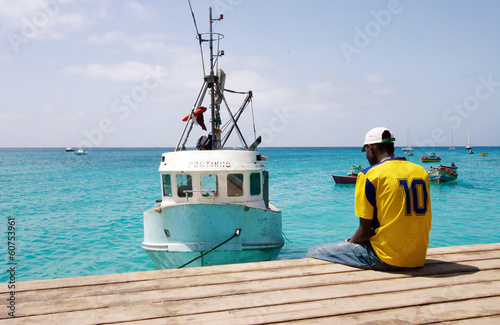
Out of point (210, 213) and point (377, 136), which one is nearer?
point (377, 136)

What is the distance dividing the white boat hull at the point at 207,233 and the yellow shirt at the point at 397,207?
452 cm

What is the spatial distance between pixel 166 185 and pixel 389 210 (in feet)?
22.8

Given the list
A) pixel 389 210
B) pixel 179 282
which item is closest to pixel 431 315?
pixel 389 210

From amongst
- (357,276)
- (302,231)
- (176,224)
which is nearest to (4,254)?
(176,224)

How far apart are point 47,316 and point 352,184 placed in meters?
33.5

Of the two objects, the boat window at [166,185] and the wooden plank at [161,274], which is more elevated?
the boat window at [166,185]

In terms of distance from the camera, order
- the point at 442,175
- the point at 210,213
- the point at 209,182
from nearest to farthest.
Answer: the point at 210,213
the point at 209,182
the point at 442,175

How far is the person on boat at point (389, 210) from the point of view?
11.2 ft

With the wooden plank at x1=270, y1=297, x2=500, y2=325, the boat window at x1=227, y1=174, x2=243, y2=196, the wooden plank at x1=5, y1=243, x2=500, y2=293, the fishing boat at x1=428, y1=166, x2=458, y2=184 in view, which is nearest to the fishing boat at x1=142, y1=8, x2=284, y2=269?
the boat window at x1=227, y1=174, x2=243, y2=196

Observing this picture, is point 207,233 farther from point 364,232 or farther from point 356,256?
point 364,232

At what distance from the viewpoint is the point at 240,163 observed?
8906 mm

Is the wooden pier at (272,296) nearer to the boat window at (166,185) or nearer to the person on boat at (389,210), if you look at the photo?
the person on boat at (389,210)

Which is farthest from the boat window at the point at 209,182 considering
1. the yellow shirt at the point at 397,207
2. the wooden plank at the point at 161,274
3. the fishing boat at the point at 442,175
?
the fishing boat at the point at 442,175

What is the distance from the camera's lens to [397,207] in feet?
11.3
